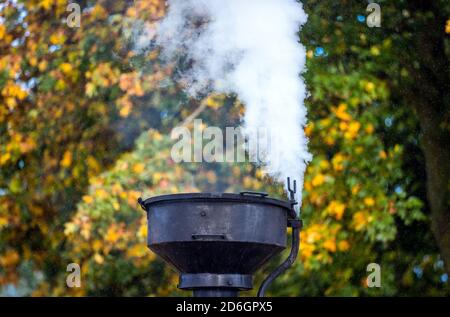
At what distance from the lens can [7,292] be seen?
8.77 metres

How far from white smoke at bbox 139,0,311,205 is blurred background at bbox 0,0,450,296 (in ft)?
1.38

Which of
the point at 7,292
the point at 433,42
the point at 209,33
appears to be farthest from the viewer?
the point at 7,292

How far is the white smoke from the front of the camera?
5.87m

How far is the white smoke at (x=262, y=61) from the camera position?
5.87 metres

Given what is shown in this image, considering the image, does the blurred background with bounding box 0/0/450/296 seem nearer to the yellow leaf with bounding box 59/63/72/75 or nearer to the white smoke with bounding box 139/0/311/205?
the yellow leaf with bounding box 59/63/72/75

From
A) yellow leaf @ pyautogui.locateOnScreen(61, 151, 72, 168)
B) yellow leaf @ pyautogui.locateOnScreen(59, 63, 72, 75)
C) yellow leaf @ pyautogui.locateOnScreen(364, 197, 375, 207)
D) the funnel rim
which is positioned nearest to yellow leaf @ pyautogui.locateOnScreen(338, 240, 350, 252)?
yellow leaf @ pyautogui.locateOnScreen(364, 197, 375, 207)

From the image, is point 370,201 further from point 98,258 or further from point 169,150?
point 98,258

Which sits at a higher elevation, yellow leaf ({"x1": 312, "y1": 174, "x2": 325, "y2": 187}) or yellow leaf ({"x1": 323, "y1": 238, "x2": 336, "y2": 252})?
yellow leaf ({"x1": 312, "y1": 174, "x2": 325, "y2": 187})

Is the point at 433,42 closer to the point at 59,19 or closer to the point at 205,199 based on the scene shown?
the point at 59,19

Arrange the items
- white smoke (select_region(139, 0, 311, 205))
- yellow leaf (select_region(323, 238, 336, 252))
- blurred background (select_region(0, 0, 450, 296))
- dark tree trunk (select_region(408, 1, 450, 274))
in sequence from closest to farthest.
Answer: white smoke (select_region(139, 0, 311, 205)) < dark tree trunk (select_region(408, 1, 450, 274)) < blurred background (select_region(0, 0, 450, 296)) < yellow leaf (select_region(323, 238, 336, 252))

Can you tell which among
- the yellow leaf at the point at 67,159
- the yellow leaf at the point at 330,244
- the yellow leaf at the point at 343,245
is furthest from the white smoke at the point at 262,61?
the yellow leaf at the point at 67,159

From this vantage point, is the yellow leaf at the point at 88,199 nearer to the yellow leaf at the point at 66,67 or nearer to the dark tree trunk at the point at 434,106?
the yellow leaf at the point at 66,67

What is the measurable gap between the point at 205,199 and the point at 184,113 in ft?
12.8

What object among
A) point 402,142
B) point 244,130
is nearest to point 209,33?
point 244,130
